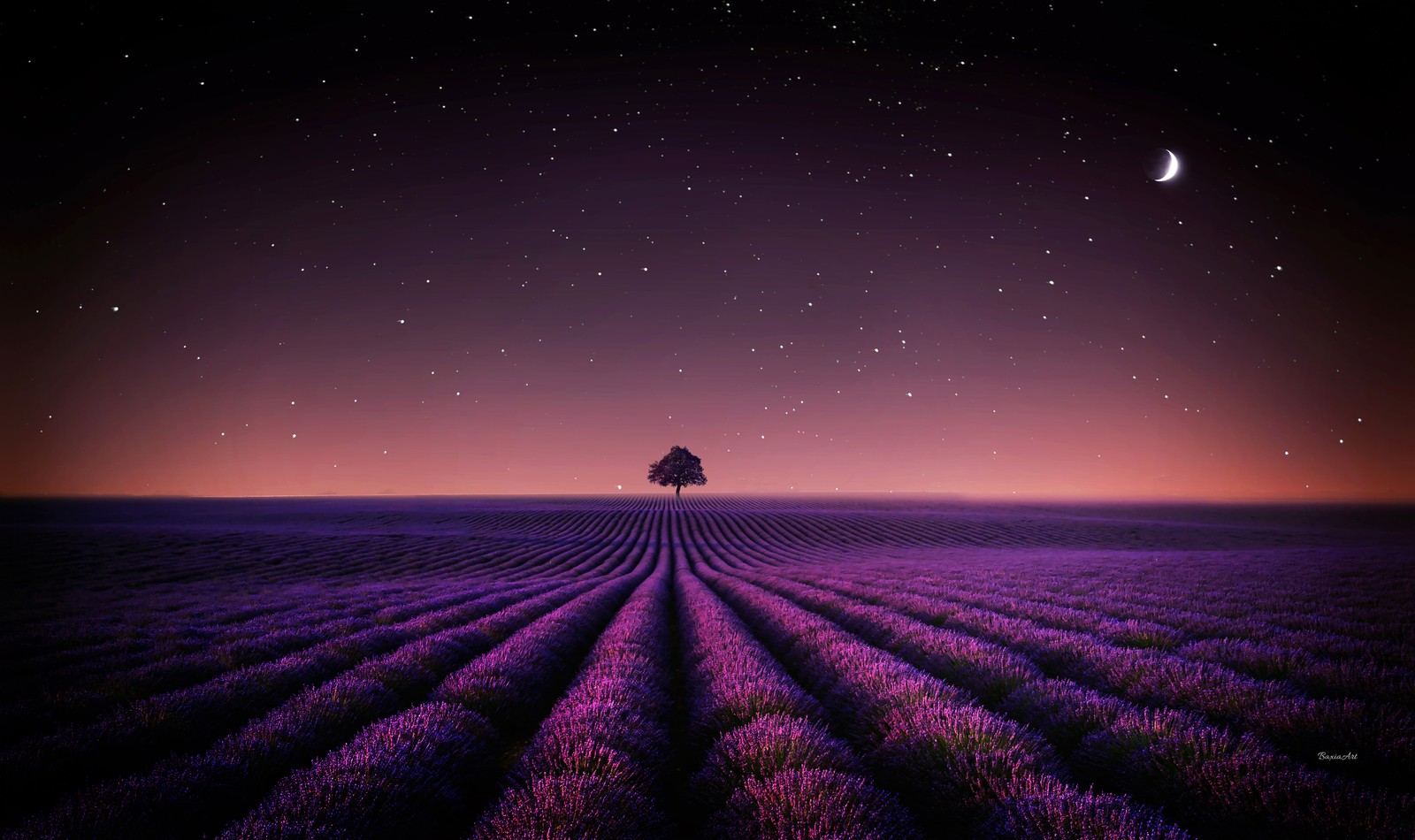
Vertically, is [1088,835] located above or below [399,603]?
above

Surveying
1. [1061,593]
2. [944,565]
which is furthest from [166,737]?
[944,565]

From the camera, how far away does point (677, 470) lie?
290 ft

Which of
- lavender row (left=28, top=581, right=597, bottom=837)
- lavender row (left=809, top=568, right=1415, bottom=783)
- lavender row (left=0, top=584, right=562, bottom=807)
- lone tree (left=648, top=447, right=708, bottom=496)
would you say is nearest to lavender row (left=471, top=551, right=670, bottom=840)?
lavender row (left=28, top=581, right=597, bottom=837)

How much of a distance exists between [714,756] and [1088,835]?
202cm

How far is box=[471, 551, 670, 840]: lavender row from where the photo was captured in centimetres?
251

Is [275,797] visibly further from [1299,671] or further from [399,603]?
[399,603]

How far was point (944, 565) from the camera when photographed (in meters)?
17.8

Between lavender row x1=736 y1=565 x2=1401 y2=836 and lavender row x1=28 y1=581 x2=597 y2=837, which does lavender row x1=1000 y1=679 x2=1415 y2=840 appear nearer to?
lavender row x1=736 y1=565 x2=1401 y2=836

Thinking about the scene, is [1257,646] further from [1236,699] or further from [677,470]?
[677,470]

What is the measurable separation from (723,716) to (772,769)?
105 centimetres

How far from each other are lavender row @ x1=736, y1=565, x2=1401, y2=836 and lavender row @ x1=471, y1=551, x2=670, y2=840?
2800mm

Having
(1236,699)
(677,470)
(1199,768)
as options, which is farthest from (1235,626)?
(677,470)

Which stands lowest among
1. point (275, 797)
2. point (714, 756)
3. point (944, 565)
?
point (944, 565)

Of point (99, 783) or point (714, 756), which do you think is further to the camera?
point (714, 756)
